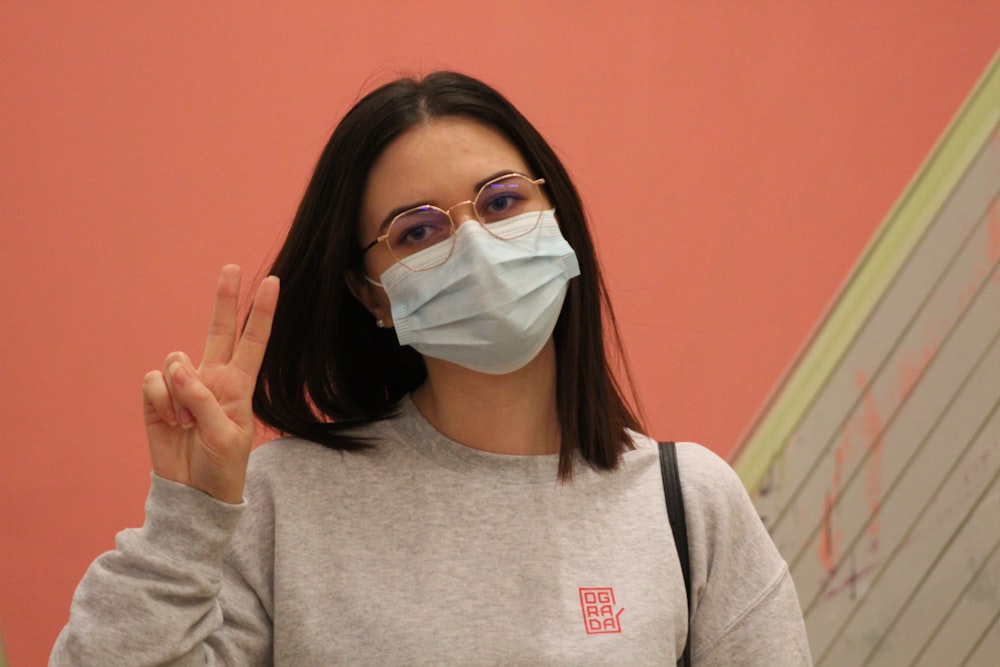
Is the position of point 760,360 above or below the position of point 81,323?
above

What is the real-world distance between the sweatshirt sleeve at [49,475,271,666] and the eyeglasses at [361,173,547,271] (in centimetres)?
36

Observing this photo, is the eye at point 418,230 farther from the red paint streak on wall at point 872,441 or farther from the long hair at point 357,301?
the red paint streak on wall at point 872,441

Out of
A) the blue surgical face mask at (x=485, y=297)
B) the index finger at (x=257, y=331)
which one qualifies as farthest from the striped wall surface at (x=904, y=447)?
the index finger at (x=257, y=331)

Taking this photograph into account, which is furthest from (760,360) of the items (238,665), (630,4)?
(238,665)

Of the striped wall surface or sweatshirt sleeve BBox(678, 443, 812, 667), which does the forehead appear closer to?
sweatshirt sleeve BBox(678, 443, 812, 667)

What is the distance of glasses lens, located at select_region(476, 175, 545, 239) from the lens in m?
1.34

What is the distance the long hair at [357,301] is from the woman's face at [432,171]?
1 cm

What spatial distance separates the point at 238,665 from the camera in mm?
1245

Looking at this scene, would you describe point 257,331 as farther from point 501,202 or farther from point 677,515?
point 677,515

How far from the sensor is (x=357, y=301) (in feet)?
4.87

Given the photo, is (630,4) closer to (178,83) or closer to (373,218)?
(178,83)

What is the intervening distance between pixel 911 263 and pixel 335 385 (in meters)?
1.39

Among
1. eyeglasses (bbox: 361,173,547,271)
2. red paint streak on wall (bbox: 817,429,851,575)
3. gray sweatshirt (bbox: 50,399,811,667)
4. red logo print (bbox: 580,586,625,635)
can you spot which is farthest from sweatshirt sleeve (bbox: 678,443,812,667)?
red paint streak on wall (bbox: 817,429,851,575)

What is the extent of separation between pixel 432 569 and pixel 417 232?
0.38 m
